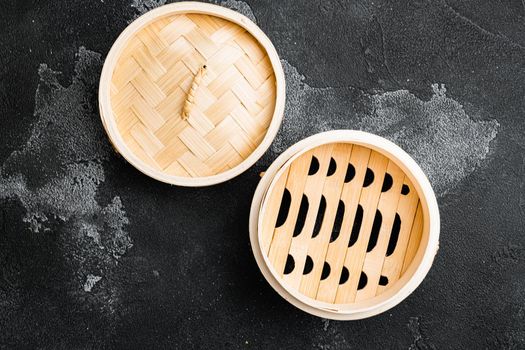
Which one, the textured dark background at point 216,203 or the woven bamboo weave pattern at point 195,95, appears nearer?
the woven bamboo weave pattern at point 195,95

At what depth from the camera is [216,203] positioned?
2512 millimetres

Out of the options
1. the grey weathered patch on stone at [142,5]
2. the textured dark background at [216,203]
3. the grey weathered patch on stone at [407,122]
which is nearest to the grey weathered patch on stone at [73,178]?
the textured dark background at [216,203]

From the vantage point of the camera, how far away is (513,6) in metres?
2.56

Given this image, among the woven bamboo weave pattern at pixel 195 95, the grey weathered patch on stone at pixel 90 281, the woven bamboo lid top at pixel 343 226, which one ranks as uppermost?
the woven bamboo weave pattern at pixel 195 95

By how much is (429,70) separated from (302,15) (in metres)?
0.55

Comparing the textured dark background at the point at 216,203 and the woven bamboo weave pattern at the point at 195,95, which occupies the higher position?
the woven bamboo weave pattern at the point at 195,95

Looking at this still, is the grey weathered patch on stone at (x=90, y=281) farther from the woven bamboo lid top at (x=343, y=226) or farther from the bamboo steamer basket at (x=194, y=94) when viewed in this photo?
the woven bamboo lid top at (x=343, y=226)

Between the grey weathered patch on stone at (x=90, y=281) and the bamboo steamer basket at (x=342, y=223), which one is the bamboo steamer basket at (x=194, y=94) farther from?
the grey weathered patch on stone at (x=90, y=281)

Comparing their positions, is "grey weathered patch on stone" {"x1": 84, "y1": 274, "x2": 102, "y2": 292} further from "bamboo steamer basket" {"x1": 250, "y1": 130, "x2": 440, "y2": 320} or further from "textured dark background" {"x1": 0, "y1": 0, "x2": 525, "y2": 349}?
"bamboo steamer basket" {"x1": 250, "y1": 130, "x2": 440, "y2": 320}

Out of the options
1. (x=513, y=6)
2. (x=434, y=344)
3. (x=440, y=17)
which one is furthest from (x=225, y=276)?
(x=513, y=6)

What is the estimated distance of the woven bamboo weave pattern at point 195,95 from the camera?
86.0 inches

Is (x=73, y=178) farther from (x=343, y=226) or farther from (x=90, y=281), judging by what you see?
(x=343, y=226)

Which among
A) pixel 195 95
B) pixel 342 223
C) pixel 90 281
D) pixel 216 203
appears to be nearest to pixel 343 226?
pixel 342 223

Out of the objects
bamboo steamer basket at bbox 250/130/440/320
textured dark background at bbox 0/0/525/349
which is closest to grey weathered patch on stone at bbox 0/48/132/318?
textured dark background at bbox 0/0/525/349
